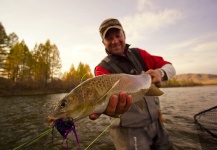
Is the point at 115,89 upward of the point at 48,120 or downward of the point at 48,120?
upward

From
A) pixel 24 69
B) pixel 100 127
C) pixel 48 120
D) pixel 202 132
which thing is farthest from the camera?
pixel 24 69

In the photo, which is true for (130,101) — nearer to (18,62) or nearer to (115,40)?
(115,40)

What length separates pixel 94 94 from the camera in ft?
5.88

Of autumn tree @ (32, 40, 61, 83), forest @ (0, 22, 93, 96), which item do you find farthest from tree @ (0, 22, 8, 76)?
autumn tree @ (32, 40, 61, 83)

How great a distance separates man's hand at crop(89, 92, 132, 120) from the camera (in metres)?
1.92

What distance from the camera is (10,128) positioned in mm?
7535

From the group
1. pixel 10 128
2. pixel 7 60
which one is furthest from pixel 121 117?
pixel 7 60

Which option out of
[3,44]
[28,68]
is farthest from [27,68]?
[3,44]

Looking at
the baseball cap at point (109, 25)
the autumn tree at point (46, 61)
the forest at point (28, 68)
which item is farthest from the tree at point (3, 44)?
the baseball cap at point (109, 25)

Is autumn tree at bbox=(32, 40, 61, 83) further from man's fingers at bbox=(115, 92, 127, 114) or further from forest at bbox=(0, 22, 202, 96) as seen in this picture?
man's fingers at bbox=(115, 92, 127, 114)

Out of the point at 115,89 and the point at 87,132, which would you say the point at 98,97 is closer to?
the point at 115,89

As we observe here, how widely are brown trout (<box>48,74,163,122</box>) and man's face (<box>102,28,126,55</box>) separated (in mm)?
1086

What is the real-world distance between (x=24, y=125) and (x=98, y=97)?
26.3 feet

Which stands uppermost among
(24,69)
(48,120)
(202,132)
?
(24,69)
